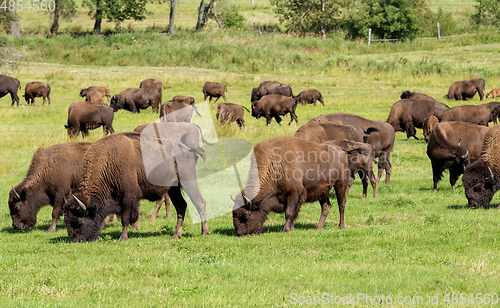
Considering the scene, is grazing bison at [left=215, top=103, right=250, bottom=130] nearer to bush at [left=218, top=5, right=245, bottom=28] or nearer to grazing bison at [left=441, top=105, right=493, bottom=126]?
grazing bison at [left=441, top=105, right=493, bottom=126]

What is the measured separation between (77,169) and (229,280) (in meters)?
6.35

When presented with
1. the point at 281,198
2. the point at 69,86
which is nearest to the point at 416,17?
the point at 69,86

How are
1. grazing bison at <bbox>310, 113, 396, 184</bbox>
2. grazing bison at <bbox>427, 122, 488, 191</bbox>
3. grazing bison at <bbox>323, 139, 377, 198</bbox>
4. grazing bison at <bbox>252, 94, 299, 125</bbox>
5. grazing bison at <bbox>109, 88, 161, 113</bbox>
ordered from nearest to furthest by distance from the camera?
grazing bison at <bbox>323, 139, 377, 198</bbox> → grazing bison at <bbox>427, 122, 488, 191</bbox> → grazing bison at <bbox>310, 113, 396, 184</bbox> → grazing bison at <bbox>252, 94, 299, 125</bbox> → grazing bison at <bbox>109, 88, 161, 113</bbox>

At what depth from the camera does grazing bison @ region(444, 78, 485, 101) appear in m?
36.0

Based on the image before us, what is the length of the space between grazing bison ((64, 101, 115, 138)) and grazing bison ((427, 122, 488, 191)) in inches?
597

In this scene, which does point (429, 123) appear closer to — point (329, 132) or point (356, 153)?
point (329, 132)

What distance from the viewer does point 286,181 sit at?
11078 millimetres

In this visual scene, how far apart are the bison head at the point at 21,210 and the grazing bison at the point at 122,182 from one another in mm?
2203

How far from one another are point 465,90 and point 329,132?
24292 millimetres

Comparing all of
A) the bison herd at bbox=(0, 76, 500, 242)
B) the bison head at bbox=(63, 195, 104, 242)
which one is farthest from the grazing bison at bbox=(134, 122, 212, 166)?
the bison head at bbox=(63, 195, 104, 242)

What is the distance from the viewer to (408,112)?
77.8ft

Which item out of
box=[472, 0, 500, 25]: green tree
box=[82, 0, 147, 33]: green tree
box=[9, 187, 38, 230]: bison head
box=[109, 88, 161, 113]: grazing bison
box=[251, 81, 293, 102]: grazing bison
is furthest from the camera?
box=[472, 0, 500, 25]: green tree

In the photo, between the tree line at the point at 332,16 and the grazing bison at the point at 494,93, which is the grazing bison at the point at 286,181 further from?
the tree line at the point at 332,16

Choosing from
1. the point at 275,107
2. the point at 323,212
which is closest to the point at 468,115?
the point at 275,107
